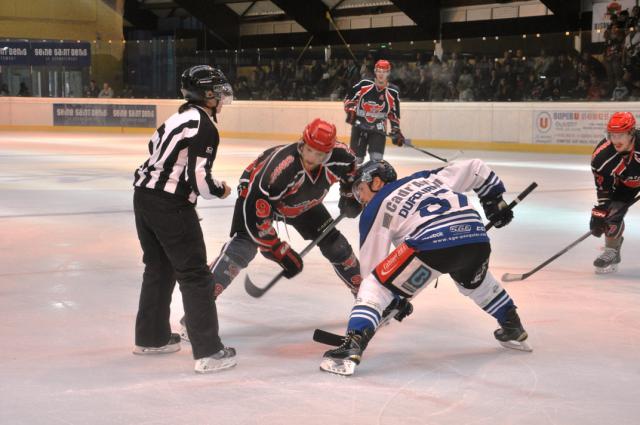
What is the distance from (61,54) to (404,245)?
68.9ft

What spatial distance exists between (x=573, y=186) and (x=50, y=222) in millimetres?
5938

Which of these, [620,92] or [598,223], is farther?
[620,92]

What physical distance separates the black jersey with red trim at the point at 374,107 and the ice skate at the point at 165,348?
695 cm

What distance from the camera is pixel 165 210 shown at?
3.27m

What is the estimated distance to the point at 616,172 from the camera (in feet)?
17.4

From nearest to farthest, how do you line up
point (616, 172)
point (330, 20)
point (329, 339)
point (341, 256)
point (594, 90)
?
point (329, 339) < point (341, 256) < point (616, 172) < point (594, 90) < point (330, 20)

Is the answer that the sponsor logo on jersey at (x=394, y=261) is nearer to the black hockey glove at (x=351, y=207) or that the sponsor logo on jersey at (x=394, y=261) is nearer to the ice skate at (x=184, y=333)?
the black hockey glove at (x=351, y=207)

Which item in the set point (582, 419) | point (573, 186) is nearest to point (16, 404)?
point (582, 419)

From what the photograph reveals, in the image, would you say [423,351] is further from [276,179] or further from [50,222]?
[50,222]

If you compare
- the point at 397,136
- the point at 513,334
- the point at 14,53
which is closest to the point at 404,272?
the point at 513,334

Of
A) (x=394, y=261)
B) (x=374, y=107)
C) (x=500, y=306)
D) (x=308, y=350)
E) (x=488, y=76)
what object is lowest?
(x=308, y=350)

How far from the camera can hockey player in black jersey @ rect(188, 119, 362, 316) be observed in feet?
11.7

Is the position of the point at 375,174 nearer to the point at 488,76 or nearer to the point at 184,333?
the point at 184,333

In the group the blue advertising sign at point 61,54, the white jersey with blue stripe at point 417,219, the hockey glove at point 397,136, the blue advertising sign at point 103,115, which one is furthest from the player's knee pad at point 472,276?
the blue advertising sign at point 61,54
